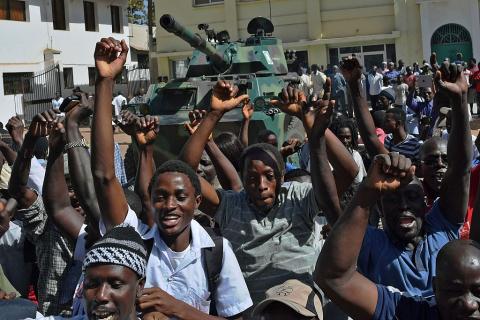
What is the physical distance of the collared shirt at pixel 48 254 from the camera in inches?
140

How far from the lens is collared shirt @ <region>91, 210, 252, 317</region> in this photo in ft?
9.90

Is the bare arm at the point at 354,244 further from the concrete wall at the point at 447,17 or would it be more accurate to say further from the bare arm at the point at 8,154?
the concrete wall at the point at 447,17

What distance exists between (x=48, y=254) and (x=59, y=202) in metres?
0.32

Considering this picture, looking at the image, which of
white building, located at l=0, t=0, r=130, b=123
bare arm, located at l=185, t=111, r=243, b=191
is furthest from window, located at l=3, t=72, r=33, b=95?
bare arm, located at l=185, t=111, r=243, b=191

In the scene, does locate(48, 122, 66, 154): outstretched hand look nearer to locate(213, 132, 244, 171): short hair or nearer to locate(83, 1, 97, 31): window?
locate(213, 132, 244, 171): short hair

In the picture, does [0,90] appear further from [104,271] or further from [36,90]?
[104,271]

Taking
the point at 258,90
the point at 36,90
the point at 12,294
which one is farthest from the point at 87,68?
the point at 12,294

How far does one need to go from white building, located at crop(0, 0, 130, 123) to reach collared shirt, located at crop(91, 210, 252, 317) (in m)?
23.0

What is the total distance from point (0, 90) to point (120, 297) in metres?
24.2

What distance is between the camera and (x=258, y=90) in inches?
399

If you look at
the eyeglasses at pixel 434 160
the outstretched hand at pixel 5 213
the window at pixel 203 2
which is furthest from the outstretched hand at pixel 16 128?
the window at pixel 203 2

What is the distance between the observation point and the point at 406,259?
310 cm

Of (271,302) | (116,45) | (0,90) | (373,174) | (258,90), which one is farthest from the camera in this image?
(0,90)

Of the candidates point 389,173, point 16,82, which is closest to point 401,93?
point 389,173
